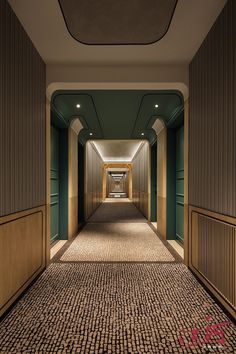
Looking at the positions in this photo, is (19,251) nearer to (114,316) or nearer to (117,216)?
(114,316)

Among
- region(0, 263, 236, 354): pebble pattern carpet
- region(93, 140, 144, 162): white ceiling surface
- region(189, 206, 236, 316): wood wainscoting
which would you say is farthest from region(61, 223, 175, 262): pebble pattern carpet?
region(93, 140, 144, 162): white ceiling surface

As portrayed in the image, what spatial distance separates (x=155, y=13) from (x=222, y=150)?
166 cm

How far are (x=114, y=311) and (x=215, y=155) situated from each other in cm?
206

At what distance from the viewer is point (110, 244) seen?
5.13m

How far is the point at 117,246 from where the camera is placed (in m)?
4.97

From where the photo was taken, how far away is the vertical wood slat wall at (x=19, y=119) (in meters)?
2.35

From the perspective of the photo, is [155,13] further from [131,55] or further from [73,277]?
[73,277]

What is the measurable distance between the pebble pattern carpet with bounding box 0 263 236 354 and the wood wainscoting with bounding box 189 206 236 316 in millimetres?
162

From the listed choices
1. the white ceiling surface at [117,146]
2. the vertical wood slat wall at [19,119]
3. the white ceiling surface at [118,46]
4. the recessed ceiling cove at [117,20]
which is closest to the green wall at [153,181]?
the white ceiling surface at [117,146]

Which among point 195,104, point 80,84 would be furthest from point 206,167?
point 80,84

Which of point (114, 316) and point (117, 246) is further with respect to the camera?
point (117, 246)

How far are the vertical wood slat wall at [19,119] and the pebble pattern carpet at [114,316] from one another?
108 centimetres

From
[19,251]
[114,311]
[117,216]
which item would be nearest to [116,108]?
[19,251]

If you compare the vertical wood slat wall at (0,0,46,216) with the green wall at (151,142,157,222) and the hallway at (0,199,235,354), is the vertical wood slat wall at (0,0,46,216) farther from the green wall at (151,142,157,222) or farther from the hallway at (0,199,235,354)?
the green wall at (151,142,157,222)
